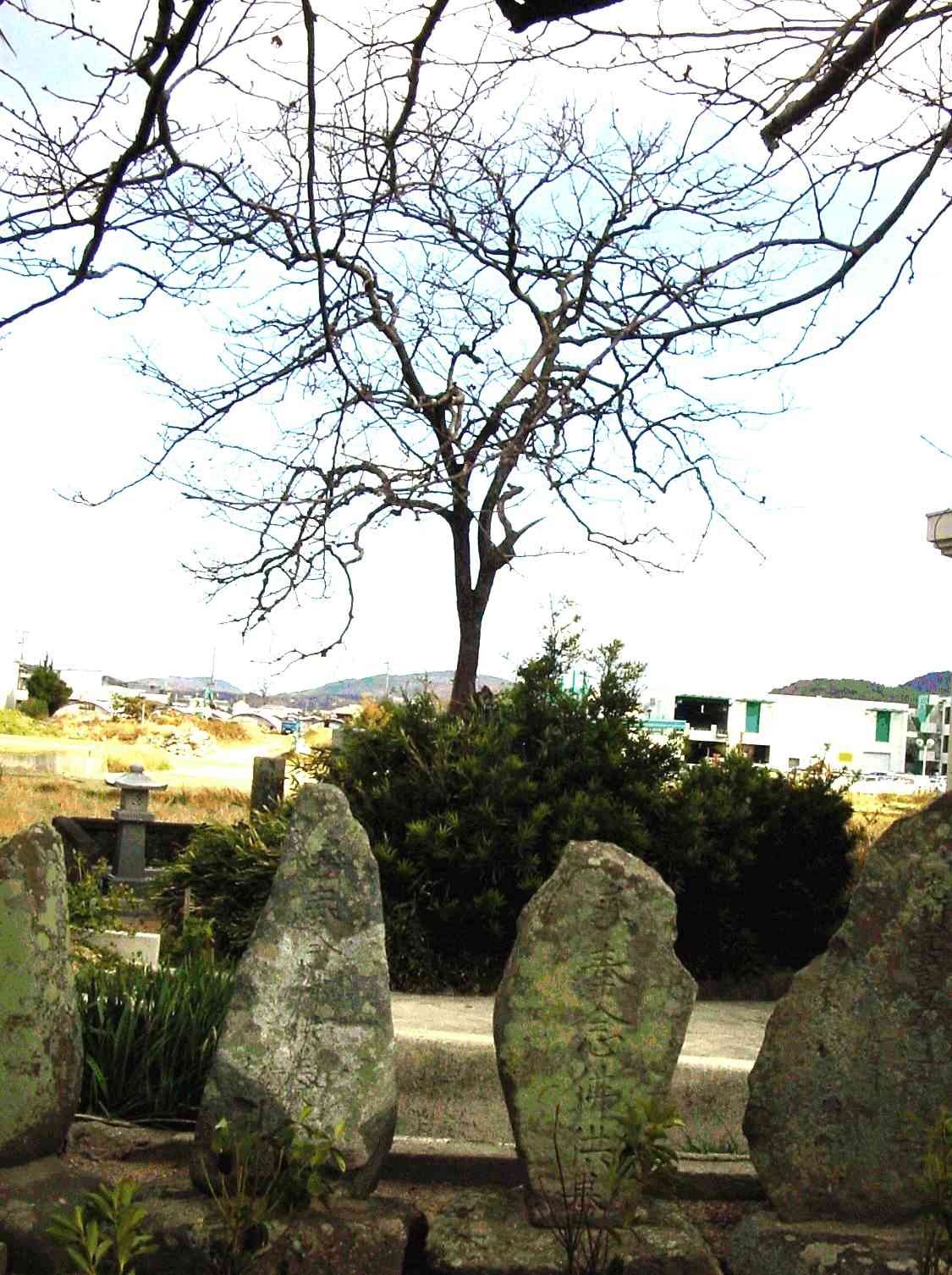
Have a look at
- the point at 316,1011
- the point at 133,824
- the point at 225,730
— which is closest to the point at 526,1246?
the point at 316,1011

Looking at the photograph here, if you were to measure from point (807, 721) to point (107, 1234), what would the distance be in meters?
33.4

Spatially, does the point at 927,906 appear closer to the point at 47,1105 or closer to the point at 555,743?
the point at 47,1105

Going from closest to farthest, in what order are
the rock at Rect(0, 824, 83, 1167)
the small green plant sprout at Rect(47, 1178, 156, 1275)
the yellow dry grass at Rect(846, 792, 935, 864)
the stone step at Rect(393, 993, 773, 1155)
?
the small green plant sprout at Rect(47, 1178, 156, 1275), the rock at Rect(0, 824, 83, 1167), the stone step at Rect(393, 993, 773, 1155), the yellow dry grass at Rect(846, 792, 935, 864)

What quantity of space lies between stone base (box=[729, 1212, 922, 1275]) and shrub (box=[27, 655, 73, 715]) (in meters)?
40.2

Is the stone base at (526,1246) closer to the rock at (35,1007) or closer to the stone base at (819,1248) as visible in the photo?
the stone base at (819,1248)

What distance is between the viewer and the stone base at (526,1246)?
13.2 ft

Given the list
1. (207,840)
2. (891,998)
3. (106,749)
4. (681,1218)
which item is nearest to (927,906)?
(891,998)

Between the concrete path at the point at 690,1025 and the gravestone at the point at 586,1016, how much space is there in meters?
1.29

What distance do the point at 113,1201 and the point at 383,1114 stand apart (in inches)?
34.5

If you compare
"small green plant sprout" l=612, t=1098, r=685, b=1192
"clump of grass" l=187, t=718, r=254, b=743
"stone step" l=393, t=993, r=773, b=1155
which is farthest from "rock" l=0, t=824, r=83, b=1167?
"clump of grass" l=187, t=718, r=254, b=743

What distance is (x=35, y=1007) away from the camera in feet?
14.6

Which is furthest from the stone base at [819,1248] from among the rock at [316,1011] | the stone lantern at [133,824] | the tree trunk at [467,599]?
the stone lantern at [133,824]

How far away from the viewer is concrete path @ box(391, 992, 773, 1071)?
18.6ft

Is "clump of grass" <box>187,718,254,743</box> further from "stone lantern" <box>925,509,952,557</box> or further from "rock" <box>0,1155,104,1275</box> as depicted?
"rock" <box>0,1155,104,1275</box>
